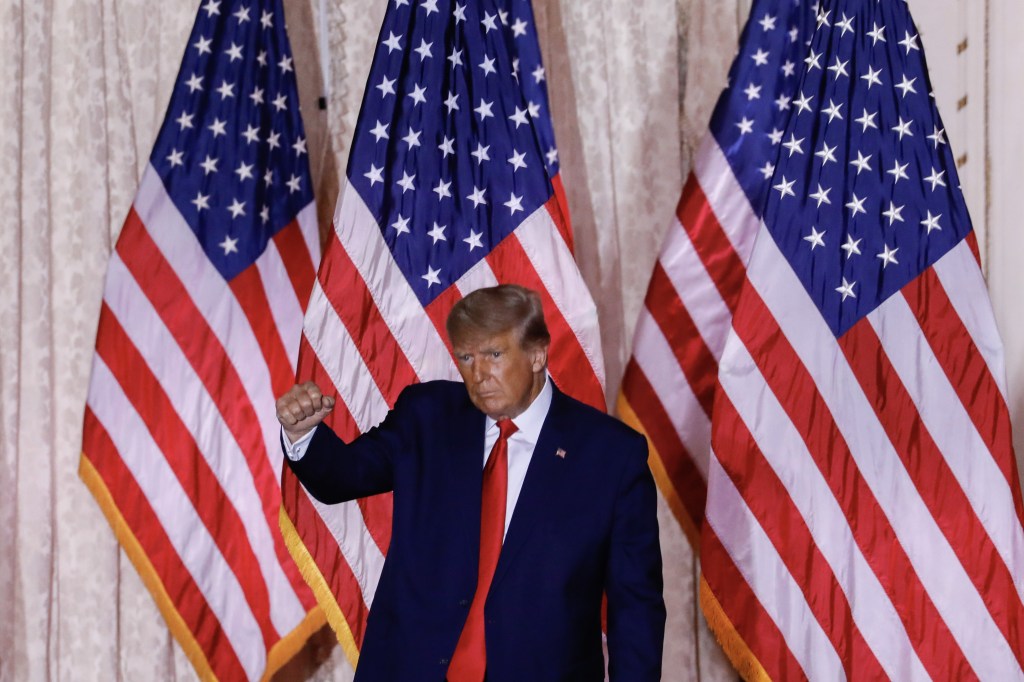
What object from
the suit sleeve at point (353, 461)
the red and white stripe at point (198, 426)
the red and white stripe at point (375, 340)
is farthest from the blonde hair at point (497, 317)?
the red and white stripe at point (198, 426)

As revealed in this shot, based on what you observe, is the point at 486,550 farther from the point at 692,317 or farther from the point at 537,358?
the point at 692,317

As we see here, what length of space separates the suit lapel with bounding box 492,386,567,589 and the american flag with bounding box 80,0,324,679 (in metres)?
1.48

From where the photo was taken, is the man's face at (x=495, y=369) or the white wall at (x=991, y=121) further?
the white wall at (x=991, y=121)

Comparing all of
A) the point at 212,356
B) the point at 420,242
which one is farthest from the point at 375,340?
the point at 212,356

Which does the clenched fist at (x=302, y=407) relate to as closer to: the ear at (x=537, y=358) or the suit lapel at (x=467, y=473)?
the suit lapel at (x=467, y=473)

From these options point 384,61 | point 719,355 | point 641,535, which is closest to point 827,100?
point 719,355

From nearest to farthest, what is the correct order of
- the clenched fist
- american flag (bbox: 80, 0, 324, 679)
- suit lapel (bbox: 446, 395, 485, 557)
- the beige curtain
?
the clenched fist → suit lapel (bbox: 446, 395, 485, 557) → american flag (bbox: 80, 0, 324, 679) → the beige curtain

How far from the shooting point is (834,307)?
11.0 feet

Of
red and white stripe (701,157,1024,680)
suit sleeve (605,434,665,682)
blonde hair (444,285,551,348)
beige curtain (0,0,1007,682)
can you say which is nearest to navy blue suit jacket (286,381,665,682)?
suit sleeve (605,434,665,682)

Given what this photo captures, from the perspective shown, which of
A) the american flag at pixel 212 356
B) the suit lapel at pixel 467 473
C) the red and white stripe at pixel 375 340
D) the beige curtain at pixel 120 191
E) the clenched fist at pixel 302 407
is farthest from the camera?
the beige curtain at pixel 120 191

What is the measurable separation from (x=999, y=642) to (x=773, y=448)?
0.79 metres

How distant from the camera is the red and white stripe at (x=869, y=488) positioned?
3.25 metres

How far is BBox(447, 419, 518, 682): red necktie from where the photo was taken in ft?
7.98

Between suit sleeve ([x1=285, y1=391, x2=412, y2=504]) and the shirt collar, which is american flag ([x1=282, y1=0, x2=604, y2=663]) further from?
the shirt collar
